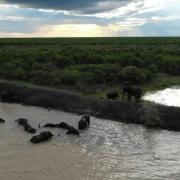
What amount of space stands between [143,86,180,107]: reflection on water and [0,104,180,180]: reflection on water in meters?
5.50

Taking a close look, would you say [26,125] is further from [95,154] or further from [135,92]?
[135,92]

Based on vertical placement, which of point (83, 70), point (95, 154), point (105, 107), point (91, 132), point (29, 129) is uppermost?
point (83, 70)

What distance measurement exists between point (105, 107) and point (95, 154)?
287 inches

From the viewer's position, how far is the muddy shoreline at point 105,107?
2172 centimetres

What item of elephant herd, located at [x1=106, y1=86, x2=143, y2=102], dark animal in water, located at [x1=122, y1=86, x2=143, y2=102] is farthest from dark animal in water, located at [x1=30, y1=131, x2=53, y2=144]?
dark animal in water, located at [x1=122, y1=86, x2=143, y2=102]

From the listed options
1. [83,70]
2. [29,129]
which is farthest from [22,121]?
[83,70]

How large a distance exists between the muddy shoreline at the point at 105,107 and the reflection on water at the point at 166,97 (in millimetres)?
3629

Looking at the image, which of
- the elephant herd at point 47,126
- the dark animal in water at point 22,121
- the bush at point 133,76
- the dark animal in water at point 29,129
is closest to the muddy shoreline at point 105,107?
the elephant herd at point 47,126

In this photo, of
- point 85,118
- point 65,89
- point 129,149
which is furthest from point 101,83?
point 129,149

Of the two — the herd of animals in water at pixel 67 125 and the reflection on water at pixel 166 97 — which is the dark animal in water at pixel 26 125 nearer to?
the herd of animals in water at pixel 67 125

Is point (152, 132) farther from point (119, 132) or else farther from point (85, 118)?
point (85, 118)

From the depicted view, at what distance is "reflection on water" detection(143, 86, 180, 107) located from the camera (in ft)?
87.5

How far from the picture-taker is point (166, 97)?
28844mm

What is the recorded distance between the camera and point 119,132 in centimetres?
2078
